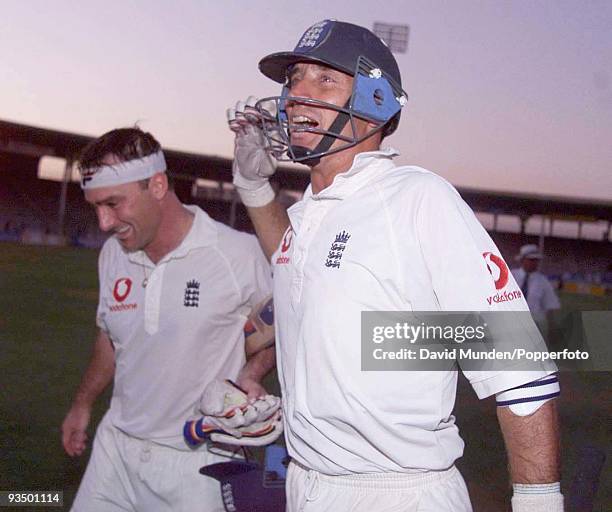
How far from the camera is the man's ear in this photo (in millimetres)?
3545

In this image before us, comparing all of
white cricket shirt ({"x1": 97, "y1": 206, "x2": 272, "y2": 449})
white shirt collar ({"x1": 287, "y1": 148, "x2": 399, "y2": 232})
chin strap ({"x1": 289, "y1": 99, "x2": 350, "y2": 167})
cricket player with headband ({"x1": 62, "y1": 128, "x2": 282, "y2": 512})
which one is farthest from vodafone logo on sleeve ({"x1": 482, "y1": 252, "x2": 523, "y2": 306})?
white cricket shirt ({"x1": 97, "y1": 206, "x2": 272, "y2": 449})

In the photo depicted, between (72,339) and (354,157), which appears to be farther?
(72,339)

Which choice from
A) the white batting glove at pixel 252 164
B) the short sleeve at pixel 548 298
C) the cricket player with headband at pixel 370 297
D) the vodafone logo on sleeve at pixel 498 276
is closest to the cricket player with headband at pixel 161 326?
the white batting glove at pixel 252 164

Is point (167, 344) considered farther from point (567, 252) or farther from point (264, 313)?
point (567, 252)

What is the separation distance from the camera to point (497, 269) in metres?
1.96

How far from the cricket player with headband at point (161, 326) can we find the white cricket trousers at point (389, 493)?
107 centimetres

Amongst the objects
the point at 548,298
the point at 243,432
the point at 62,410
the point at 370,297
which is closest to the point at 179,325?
the point at 243,432

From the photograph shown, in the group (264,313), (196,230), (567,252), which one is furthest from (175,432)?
(567,252)

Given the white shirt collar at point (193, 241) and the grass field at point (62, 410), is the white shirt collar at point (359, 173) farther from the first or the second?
the grass field at point (62, 410)

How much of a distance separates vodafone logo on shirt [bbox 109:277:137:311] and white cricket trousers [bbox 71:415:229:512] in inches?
21.7

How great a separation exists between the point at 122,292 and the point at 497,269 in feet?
6.77

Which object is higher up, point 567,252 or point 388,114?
point 567,252

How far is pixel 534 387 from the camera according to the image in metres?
1.87

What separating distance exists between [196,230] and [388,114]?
1.45 meters
